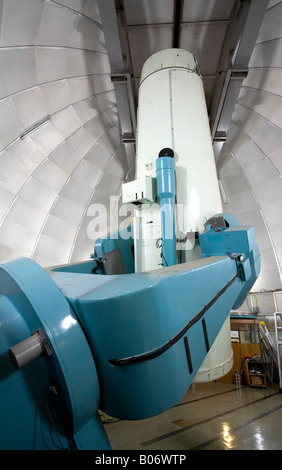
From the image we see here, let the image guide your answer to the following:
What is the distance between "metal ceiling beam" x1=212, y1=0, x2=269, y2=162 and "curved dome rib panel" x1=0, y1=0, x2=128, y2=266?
2.81m

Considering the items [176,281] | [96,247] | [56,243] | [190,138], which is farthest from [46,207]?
[176,281]

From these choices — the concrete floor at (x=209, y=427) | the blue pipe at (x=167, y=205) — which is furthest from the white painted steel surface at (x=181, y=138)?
the concrete floor at (x=209, y=427)

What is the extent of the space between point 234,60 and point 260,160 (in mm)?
2939

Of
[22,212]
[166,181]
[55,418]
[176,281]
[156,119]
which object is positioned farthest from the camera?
[22,212]

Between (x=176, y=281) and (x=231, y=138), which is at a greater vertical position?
(x=231, y=138)

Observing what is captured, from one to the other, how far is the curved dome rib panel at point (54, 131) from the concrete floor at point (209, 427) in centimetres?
476

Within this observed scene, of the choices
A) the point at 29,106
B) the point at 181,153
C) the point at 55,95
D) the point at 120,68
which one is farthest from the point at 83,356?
the point at 55,95

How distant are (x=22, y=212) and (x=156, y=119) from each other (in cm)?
460

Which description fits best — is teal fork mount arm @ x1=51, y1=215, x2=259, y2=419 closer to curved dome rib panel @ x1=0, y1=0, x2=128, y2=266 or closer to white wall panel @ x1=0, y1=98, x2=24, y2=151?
curved dome rib panel @ x1=0, y1=0, x2=128, y2=266

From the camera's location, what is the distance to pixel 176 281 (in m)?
1.10

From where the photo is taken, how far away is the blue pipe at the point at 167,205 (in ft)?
9.55

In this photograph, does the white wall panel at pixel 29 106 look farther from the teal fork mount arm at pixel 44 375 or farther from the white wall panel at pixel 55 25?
the teal fork mount arm at pixel 44 375

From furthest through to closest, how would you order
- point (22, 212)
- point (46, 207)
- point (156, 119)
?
point (46, 207)
point (22, 212)
point (156, 119)

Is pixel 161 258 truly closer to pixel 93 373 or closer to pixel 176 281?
pixel 176 281
